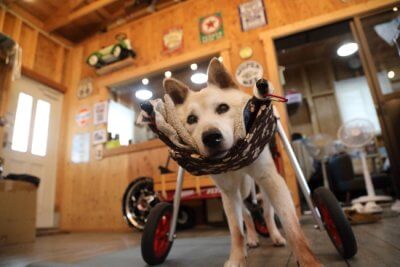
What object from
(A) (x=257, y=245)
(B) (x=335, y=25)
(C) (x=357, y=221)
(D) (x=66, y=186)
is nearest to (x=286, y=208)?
(A) (x=257, y=245)

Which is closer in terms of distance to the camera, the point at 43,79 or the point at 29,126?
the point at 29,126

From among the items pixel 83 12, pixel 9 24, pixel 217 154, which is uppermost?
pixel 83 12

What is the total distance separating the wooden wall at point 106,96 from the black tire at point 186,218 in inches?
24.3

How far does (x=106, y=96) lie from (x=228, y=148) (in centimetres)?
380

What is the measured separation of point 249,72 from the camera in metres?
3.23

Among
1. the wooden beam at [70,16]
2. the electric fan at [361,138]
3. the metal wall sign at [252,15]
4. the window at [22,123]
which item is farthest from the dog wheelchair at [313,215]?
the wooden beam at [70,16]

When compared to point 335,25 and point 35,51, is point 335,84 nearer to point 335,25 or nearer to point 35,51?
point 335,25

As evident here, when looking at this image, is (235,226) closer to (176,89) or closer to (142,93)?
(176,89)

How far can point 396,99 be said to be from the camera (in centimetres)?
264

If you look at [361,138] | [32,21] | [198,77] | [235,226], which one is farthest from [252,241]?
[32,21]

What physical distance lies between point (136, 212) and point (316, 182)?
2854 mm

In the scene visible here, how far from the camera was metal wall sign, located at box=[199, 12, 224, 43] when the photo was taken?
357cm

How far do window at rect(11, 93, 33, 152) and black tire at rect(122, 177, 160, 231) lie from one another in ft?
6.07

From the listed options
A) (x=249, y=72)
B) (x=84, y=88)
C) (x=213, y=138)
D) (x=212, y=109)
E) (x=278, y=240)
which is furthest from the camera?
(x=84, y=88)
